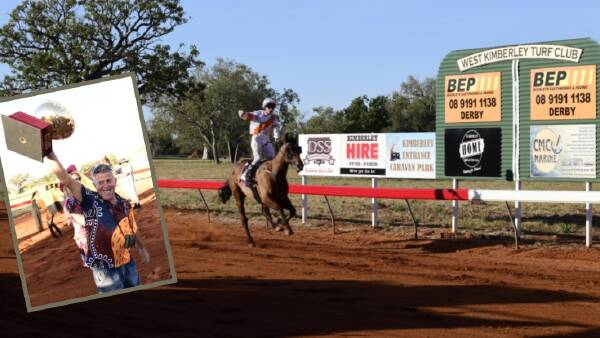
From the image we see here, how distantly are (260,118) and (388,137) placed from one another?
385 cm

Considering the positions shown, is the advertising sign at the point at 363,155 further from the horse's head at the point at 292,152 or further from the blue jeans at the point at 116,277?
the blue jeans at the point at 116,277

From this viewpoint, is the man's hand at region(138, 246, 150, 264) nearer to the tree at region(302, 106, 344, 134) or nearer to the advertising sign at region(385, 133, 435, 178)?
the advertising sign at region(385, 133, 435, 178)

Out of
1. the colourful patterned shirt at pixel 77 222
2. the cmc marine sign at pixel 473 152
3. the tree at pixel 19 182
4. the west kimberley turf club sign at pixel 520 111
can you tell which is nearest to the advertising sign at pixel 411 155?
the west kimberley turf club sign at pixel 520 111

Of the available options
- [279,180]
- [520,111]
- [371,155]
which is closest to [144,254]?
[279,180]

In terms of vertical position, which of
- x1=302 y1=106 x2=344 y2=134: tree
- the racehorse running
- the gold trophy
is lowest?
x1=302 y1=106 x2=344 y2=134: tree

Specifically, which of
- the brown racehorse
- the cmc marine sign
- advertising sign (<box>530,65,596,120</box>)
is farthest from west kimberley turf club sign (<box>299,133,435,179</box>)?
the brown racehorse

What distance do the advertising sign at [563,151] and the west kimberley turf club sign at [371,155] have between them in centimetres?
266

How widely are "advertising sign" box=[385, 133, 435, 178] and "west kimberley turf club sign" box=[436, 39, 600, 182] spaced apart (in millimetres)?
340

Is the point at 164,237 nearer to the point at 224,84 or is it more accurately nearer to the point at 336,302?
the point at 336,302

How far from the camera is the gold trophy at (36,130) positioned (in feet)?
11.7

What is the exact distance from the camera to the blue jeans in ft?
12.1

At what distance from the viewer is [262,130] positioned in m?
16.0

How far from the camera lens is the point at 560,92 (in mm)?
14805

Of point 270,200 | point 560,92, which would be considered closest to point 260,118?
point 270,200
